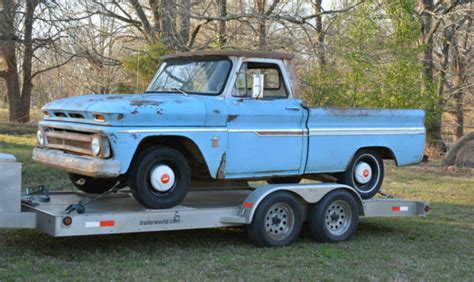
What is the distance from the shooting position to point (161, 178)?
7.45 metres

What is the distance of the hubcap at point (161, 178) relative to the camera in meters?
7.42

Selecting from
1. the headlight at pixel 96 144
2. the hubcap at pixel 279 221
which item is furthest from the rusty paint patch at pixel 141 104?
the hubcap at pixel 279 221

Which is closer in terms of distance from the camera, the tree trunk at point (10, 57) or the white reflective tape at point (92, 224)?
the white reflective tape at point (92, 224)

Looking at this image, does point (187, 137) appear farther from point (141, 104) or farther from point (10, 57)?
point (10, 57)

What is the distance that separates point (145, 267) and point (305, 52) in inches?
576

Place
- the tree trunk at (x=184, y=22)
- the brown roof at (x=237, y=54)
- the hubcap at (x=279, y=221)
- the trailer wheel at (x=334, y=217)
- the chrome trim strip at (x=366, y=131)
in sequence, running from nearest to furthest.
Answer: the hubcap at (x=279, y=221) → the brown roof at (x=237, y=54) → the trailer wheel at (x=334, y=217) → the chrome trim strip at (x=366, y=131) → the tree trunk at (x=184, y=22)

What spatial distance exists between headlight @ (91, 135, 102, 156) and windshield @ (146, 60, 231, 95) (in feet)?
5.05

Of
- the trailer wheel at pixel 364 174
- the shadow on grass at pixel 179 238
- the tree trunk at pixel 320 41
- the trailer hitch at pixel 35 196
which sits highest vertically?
the tree trunk at pixel 320 41

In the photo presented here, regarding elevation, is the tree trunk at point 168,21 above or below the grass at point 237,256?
above

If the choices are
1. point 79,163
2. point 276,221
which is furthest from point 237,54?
point 79,163

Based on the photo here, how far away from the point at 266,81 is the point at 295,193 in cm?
147

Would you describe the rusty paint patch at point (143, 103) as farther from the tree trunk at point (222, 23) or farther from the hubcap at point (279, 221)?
the tree trunk at point (222, 23)

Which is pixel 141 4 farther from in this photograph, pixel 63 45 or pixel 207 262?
pixel 207 262

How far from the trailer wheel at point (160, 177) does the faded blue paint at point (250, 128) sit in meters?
0.24
